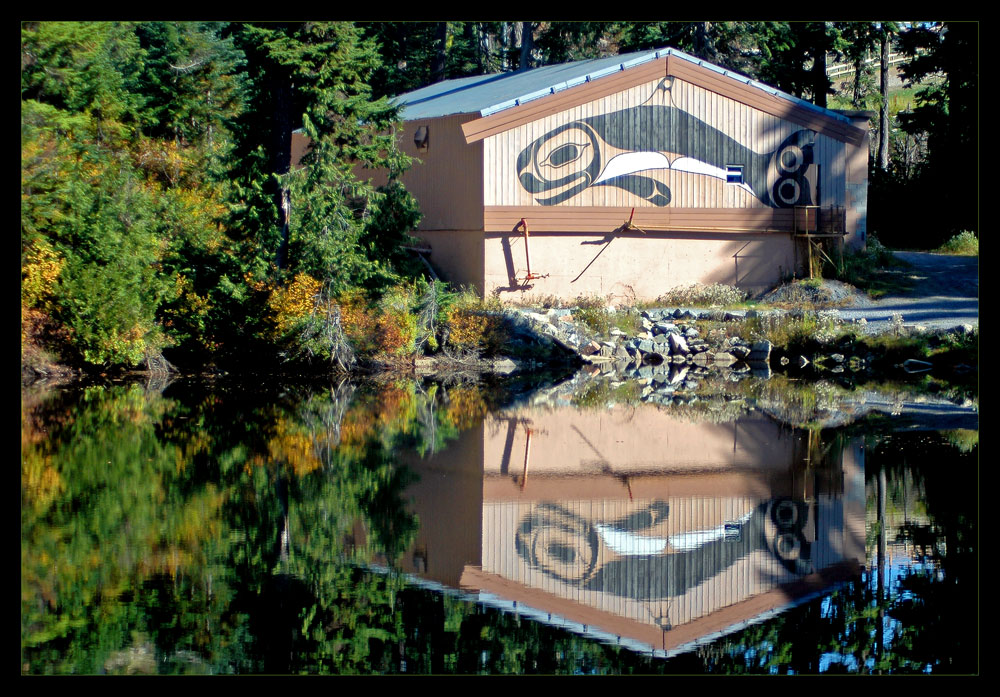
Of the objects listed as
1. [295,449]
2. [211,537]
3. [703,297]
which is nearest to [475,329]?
[703,297]

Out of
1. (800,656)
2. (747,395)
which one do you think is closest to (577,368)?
(747,395)

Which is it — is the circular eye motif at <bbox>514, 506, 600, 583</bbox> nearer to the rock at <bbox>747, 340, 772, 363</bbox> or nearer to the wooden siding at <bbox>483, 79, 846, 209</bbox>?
the rock at <bbox>747, 340, 772, 363</bbox>

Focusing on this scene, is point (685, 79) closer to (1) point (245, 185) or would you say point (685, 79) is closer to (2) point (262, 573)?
(1) point (245, 185)

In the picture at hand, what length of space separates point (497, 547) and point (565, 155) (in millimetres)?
20541

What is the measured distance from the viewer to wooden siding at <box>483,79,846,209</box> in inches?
1187

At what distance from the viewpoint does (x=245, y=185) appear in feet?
89.9

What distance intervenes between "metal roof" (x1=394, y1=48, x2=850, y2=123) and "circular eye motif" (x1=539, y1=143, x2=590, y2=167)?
1496 millimetres

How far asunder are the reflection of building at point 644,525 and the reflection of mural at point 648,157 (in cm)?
1397

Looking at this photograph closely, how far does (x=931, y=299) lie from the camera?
3056 centimetres

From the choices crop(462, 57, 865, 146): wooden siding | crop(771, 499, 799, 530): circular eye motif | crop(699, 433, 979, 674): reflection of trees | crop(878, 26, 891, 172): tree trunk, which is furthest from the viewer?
crop(878, 26, 891, 172): tree trunk

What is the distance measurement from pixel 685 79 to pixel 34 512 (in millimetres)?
23447

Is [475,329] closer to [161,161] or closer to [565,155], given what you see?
[565,155]

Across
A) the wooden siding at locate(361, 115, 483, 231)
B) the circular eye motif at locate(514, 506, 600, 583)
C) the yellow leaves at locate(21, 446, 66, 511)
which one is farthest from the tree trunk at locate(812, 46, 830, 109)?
the yellow leaves at locate(21, 446, 66, 511)
